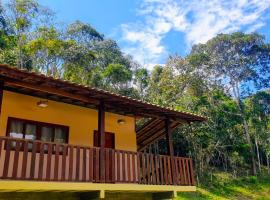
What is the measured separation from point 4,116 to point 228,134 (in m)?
25.5

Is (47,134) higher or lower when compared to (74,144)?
higher

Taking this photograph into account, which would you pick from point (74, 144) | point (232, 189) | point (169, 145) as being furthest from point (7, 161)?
point (232, 189)

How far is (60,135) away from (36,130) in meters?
0.87

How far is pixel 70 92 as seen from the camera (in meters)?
9.38

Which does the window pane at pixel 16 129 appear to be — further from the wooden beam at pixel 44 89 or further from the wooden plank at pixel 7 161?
the wooden plank at pixel 7 161

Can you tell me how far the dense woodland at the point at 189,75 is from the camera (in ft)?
94.4

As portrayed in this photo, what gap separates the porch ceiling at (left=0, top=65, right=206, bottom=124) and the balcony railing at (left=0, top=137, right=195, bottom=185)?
1.40m

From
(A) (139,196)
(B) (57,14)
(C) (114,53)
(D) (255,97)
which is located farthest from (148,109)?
(D) (255,97)

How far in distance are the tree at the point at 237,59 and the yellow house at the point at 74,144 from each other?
1053 inches

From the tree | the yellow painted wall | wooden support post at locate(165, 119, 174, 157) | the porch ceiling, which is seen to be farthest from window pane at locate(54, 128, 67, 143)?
the tree

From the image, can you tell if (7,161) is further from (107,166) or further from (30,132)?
(107,166)

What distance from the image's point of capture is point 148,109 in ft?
36.5

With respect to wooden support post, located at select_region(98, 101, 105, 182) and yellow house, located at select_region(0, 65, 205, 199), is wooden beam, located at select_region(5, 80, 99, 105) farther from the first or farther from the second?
wooden support post, located at select_region(98, 101, 105, 182)

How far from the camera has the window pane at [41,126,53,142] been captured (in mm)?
10508
